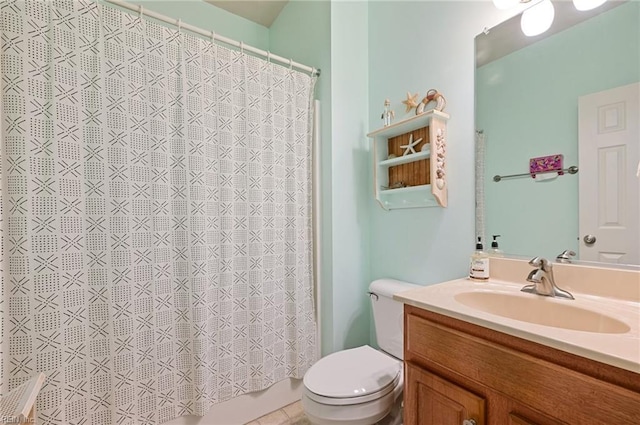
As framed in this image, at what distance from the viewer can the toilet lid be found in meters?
1.09

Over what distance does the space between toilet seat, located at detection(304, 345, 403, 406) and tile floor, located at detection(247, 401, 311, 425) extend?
52 cm

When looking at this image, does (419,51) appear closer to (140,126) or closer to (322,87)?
(322,87)

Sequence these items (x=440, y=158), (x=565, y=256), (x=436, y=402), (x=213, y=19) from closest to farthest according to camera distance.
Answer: (x=436, y=402), (x=565, y=256), (x=440, y=158), (x=213, y=19)

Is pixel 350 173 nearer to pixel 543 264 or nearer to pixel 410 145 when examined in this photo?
pixel 410 145

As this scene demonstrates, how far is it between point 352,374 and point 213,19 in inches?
99.9

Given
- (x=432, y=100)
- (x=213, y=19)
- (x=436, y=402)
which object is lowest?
(x=436, y=402)

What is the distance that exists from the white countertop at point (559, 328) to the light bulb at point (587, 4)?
0.97 m

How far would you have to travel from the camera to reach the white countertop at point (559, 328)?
1.79ft

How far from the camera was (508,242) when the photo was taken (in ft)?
3.74

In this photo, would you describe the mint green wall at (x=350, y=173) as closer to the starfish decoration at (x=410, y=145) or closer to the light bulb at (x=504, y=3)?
the starfish decoration at (x=410, y=145)

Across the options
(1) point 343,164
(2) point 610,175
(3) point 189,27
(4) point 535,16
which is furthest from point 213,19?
(2) point 610,175

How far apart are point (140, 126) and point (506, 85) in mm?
1587

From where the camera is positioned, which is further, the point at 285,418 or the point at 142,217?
the point at 285,418

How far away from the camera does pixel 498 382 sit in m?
0.70
